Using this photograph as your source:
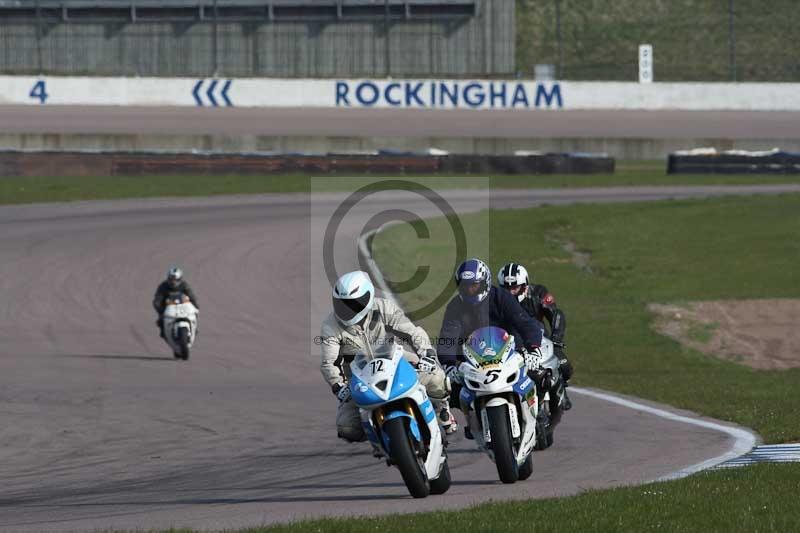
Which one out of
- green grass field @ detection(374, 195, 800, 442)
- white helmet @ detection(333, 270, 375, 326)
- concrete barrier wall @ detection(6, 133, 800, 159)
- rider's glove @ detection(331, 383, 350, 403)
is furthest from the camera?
concrete barrier wall @ detection(6, 133, 800, 159)

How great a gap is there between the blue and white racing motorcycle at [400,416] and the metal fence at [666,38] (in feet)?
167

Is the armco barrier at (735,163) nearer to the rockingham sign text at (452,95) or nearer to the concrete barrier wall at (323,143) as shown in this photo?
the concrete barrier wall at (323,143)

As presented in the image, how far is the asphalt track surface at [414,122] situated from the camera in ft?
178

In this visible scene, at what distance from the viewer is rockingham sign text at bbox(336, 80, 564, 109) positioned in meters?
56.8

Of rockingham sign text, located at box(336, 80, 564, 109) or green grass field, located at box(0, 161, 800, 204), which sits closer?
green grass field, located at box(0, 161, 800, 204)

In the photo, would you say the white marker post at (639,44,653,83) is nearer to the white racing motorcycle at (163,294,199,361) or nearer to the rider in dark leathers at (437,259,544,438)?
the white racing motorcycle at (163,294,199,361)

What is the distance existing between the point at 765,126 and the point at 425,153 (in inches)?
672

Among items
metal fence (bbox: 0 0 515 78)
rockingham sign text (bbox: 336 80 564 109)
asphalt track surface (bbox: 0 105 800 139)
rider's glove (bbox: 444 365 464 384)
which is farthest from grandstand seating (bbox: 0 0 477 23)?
rider's glove (bbox: 444 365 464 384)

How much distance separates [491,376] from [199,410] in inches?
239

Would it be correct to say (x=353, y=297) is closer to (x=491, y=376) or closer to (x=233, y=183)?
(x=491, y=376)

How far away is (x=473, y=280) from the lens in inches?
440

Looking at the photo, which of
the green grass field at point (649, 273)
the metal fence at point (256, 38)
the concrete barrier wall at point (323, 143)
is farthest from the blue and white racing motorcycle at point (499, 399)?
the metal fence at point (256, 38)

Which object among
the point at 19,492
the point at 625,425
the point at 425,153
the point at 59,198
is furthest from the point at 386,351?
the point at 425,153

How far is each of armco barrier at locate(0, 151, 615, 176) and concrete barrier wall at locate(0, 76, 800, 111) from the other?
32.6 ft
